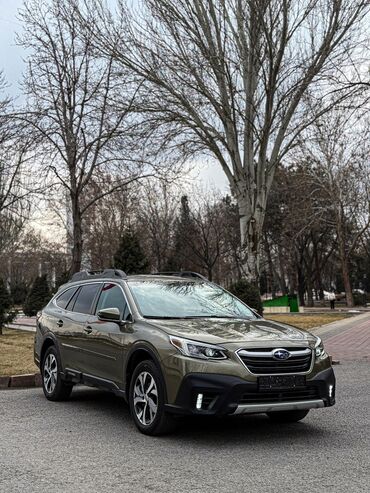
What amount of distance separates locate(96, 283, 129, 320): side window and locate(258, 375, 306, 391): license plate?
6.43ft

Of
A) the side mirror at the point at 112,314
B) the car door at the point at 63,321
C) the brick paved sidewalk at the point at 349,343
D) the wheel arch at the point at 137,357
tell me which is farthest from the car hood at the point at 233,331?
the brick paved sidewalk at the point at 349,343

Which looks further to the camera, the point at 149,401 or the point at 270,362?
the point at 149,401

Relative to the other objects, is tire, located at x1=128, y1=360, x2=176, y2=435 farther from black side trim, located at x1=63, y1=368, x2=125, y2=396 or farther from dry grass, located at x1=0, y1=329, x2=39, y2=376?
dry grass, located at x1=0, y1=329, x2=39, y2=376

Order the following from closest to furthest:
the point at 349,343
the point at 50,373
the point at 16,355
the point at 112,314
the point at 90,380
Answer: the point at 112,314 → the point at 90,380 → the point at 50,373 → the point at 16,355 → the point at 349,343

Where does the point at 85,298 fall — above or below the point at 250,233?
below

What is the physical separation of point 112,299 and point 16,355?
6412mm

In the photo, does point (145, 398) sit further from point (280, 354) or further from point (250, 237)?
point (250, 237)

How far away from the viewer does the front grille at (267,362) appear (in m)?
5.64

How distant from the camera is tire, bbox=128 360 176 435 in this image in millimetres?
5883

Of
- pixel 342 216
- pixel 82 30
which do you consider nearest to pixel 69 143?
pixel 82 30

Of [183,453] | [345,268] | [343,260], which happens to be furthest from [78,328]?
[345,268]

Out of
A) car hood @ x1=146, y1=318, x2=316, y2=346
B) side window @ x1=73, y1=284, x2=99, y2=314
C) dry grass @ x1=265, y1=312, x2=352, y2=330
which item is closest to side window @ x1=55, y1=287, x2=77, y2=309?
side window @ x1=73, y1=284, x2=99, y2=314

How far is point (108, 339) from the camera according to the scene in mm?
6914

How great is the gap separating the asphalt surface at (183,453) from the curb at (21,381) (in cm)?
215
